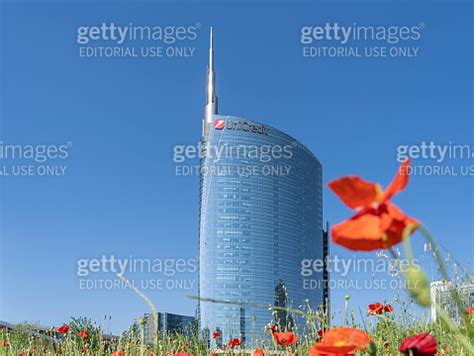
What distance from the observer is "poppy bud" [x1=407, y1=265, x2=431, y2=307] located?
67 centimetres

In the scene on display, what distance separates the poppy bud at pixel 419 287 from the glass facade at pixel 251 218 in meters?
68.3

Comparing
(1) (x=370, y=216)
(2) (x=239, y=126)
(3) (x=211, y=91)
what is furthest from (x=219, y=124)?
(1) (x=370, y=216)

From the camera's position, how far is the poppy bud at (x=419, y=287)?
670 millimetres

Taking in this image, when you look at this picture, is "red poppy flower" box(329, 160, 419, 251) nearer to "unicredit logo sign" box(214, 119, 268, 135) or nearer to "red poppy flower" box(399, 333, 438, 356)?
"red poppy flower" box(399, 333, 438, 356)

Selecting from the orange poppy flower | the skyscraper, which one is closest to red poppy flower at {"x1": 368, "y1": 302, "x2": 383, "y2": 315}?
the orange poppy flower

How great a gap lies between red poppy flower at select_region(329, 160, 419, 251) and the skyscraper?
224ft

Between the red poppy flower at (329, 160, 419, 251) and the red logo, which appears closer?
the red poppy flower at (329, 160, 419, 251)

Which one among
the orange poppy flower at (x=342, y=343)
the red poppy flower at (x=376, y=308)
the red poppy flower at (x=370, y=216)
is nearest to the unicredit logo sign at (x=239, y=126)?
the red poppy flower at (x=376, y=308)

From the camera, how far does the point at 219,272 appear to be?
233 feet

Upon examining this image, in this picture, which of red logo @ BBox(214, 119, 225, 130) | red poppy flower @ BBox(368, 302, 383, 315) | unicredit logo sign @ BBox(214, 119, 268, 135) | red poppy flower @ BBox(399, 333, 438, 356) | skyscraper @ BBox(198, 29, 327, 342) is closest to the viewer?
red poppy flower @ BBox(399, 333, 438, 356)

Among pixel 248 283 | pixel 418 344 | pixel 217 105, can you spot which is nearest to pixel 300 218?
pixel 248 283

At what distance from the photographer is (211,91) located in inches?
3093

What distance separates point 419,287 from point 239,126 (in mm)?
70608

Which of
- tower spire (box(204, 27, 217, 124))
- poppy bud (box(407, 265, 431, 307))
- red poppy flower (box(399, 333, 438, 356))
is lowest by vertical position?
red poppy flower (box(399, 333, 438, 356))
